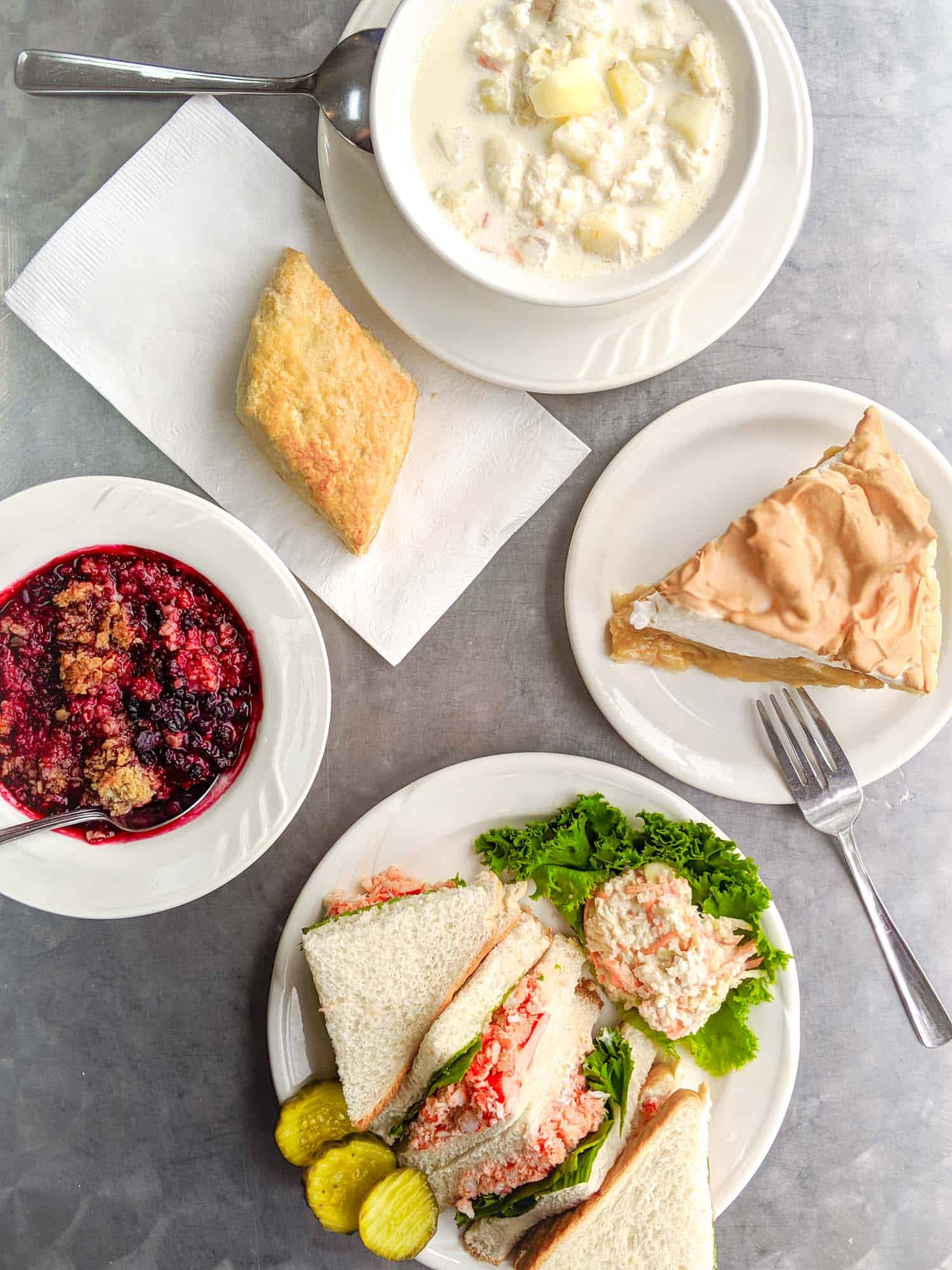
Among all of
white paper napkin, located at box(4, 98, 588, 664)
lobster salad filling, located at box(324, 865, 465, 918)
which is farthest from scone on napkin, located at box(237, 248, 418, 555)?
lobster salad filling, located at box(324, 865, 465, 918)

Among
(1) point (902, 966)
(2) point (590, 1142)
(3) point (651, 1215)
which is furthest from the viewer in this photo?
(1) point (902, 966)

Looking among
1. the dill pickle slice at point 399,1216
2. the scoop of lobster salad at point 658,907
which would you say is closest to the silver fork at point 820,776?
the scoop of lobster salad at point 658,907

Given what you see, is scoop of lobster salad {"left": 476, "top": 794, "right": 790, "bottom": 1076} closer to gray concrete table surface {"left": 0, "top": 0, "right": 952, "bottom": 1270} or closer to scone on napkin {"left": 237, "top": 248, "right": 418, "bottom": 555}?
gray concrete table surface {"left": 0, "top": 0, "right": 952, "bottom": 1270}

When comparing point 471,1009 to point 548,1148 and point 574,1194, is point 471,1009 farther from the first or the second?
point 574,1194

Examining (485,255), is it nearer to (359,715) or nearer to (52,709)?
(359,715)

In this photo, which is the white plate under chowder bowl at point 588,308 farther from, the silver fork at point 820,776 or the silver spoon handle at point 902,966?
the silver spoon handle at point 902,966

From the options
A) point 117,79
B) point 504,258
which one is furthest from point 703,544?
point 117,79
